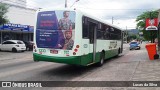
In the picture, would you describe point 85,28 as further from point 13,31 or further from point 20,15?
point 20,15

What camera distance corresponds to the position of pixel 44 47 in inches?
499

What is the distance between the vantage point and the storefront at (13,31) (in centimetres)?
3596

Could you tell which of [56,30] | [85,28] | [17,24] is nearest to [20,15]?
[17,24]

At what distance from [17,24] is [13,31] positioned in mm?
1199

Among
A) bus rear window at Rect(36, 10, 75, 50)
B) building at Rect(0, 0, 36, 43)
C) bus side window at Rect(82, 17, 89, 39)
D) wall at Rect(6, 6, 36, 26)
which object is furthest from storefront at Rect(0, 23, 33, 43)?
bus side window at Rect(82, 17, 89, 39)

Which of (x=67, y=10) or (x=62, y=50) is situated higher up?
(x=67, y=10)

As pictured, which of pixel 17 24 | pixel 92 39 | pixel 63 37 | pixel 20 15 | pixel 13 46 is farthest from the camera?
pixel 20 15

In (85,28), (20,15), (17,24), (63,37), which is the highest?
(20,15)

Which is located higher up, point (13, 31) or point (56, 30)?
point (13, 31)

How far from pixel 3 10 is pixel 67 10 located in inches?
697

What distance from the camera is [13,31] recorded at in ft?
126

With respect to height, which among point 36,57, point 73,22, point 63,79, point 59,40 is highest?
point 73,22

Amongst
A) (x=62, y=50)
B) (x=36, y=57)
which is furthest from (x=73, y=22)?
(x=36, y=57)

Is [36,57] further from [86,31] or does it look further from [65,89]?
[65,89]
